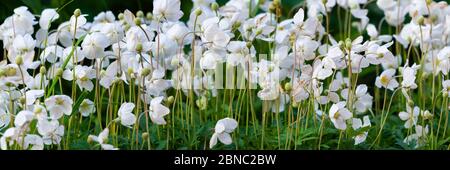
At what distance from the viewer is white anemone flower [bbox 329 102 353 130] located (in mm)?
1909

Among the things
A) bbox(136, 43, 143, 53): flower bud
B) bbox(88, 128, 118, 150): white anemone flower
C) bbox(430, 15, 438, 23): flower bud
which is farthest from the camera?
bbox(430, 15, 438, 23): flower bud

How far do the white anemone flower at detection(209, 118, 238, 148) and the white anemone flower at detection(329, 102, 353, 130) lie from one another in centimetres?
21

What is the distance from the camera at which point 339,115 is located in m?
1.92

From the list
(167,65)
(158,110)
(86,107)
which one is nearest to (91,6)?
(167,65)

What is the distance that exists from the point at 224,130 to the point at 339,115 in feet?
0.83

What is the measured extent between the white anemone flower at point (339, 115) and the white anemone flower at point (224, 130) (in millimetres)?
211

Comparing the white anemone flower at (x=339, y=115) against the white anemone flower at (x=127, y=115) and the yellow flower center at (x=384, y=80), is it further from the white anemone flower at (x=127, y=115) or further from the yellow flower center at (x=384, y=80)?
the white anemone flower at (x=127, y=115)

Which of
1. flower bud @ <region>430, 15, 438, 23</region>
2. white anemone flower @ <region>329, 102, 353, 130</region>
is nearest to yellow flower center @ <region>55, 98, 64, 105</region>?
white anemone flower @ <region>329, 102, 353, 130</region>

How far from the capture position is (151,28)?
215cm

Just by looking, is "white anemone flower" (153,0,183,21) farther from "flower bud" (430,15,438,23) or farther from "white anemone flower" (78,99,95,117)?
"flower bud" (430,15,438,23)

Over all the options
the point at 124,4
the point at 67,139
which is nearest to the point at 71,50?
the point at 67,139

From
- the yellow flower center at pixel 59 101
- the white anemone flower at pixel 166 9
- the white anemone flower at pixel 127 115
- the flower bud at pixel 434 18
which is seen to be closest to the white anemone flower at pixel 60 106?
the yellow flower center at pixel 59 101

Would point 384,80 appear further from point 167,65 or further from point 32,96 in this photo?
point 32,96

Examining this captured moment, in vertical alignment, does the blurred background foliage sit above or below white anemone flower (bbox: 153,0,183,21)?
above
